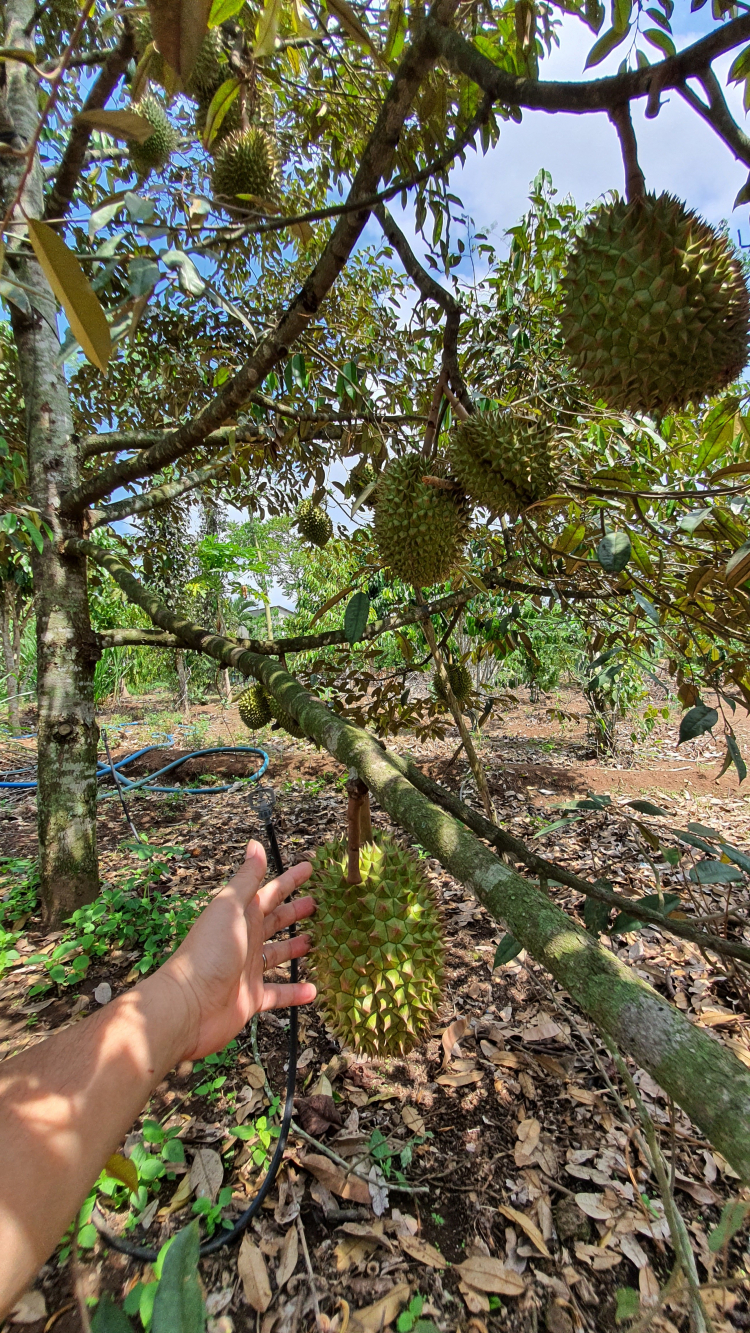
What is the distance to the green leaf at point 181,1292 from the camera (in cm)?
40

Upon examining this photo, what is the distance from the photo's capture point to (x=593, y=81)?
0.73 metres

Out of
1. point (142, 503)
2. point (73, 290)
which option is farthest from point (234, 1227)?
point (142, 503)

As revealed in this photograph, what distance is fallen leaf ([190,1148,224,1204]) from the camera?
142 centimetres

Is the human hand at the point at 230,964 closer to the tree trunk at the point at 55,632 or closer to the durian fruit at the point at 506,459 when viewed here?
the durian fruit at the point at 506,459

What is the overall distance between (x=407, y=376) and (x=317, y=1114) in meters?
2.63

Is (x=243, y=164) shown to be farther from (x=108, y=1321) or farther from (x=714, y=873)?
(x=108, y=1321)

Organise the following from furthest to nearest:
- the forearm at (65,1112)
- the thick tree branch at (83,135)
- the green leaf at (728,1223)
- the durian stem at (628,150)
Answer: the thick tree branch at (83,135), the durian stem at (628,150), the forearm at (65,1112), the green leaf at (728,1223)

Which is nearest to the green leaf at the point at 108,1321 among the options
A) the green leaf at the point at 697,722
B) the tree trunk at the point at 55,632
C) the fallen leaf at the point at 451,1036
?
the green leaf at the point at 697,722

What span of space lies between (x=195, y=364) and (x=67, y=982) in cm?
296

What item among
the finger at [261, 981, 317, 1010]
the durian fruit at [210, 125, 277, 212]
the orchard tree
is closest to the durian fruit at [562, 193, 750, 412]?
the orchard tree

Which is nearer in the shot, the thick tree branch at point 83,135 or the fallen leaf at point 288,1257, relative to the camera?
the fallen leaf at point 288,1257

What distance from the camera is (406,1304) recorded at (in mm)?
1233

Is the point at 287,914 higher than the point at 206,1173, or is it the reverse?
the point at 287,914

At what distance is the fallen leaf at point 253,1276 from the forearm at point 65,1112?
0.76 meters
